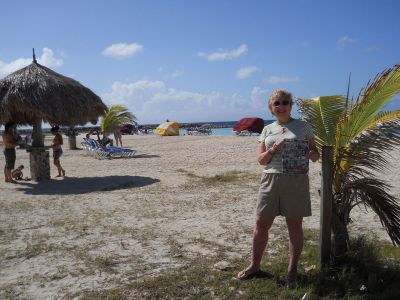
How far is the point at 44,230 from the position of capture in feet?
18.3

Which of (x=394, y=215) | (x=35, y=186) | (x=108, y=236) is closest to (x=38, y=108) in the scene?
(x=35, y=186)

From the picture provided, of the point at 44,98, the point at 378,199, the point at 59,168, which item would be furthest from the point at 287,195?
the point at 59,168

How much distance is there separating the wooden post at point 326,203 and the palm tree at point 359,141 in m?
0.17

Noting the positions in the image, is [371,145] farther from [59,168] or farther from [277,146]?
[59,168]

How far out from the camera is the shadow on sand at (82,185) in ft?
29.0

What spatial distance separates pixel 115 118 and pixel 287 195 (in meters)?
17.4

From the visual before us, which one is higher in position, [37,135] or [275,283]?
[37,135]

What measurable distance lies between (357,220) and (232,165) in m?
6.98

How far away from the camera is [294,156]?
3.31 metres

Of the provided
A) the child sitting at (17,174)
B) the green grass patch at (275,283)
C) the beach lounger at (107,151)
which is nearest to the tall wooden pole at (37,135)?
the child sitting at (17,174)

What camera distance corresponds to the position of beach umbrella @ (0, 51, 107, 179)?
9562 mm

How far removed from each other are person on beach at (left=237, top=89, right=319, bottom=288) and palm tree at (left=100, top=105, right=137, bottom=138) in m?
16.7

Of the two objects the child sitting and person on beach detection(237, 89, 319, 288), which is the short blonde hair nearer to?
person on beach detection(237, 89, 319, 288)

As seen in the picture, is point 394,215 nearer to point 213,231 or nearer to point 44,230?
point 213,231
